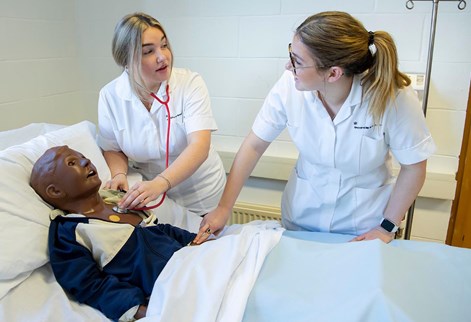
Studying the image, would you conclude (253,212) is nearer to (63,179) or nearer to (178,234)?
(178,234)

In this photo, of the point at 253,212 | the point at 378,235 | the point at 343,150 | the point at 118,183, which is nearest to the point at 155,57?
the point at 118,183

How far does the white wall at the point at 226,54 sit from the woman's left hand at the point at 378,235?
86 cm

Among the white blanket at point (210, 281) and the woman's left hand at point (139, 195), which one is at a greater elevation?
the woman's left hand at point (139, 195)

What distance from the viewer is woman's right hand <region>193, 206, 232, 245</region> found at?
5.15 feet

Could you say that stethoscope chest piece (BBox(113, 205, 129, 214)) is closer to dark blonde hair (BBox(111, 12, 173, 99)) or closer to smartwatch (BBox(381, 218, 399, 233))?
dark blonde hair (BBox(111, 12, 173, 99))

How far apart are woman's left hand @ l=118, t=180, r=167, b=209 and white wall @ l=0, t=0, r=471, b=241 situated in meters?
1.09

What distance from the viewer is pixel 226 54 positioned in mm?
2412

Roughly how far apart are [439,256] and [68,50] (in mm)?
2386

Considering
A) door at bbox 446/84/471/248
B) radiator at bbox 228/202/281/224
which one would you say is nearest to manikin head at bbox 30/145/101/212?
radiator at bbox 228/202/281/224

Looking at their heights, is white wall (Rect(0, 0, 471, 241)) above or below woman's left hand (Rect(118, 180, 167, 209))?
above

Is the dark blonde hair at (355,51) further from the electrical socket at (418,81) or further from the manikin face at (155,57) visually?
the electrical socket at (418,81)

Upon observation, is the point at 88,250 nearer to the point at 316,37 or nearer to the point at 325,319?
the point at 325,319

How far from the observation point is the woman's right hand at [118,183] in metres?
1.72

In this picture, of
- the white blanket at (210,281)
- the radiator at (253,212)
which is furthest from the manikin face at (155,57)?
the radiator at (253,212)
